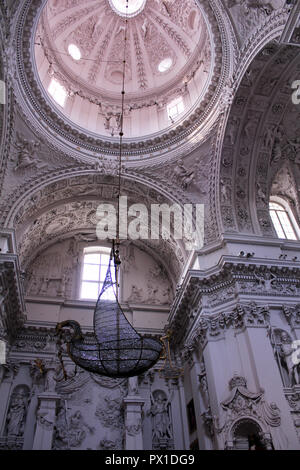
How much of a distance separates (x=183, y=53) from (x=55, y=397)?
14.5 meters

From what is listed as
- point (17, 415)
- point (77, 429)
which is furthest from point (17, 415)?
point (77, 429)

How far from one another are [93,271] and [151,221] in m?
3.26

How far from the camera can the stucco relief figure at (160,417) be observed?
12930 mm

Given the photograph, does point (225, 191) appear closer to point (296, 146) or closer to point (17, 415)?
point (296, 146)

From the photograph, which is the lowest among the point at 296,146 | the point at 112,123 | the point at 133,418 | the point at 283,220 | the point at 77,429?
the point at 77,429

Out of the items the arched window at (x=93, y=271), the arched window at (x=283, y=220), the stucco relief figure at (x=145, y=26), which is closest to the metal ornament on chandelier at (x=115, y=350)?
the arched window at (x=93, y=271)

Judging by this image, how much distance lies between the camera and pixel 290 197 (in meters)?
15.9

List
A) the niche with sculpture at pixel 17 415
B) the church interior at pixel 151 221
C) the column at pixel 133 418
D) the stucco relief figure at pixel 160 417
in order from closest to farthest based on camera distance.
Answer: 1. the church interior at pixel 151 221
2. the niche with sculpture at pixel 17 415
3. the column at pixel 133 418
4. the stucco relief figure at pixel 160 417

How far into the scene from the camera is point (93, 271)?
16.6 metres

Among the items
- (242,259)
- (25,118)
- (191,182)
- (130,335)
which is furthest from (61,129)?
(130,335)

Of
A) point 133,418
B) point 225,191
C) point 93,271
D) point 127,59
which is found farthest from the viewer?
point 127,59

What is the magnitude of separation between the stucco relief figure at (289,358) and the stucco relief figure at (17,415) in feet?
26.8

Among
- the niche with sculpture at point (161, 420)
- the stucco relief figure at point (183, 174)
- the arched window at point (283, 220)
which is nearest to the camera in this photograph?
the niche with sculpture at point (161, 420)

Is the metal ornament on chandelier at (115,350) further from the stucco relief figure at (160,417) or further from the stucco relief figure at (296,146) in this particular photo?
the stucco relief figure at (296,146)
